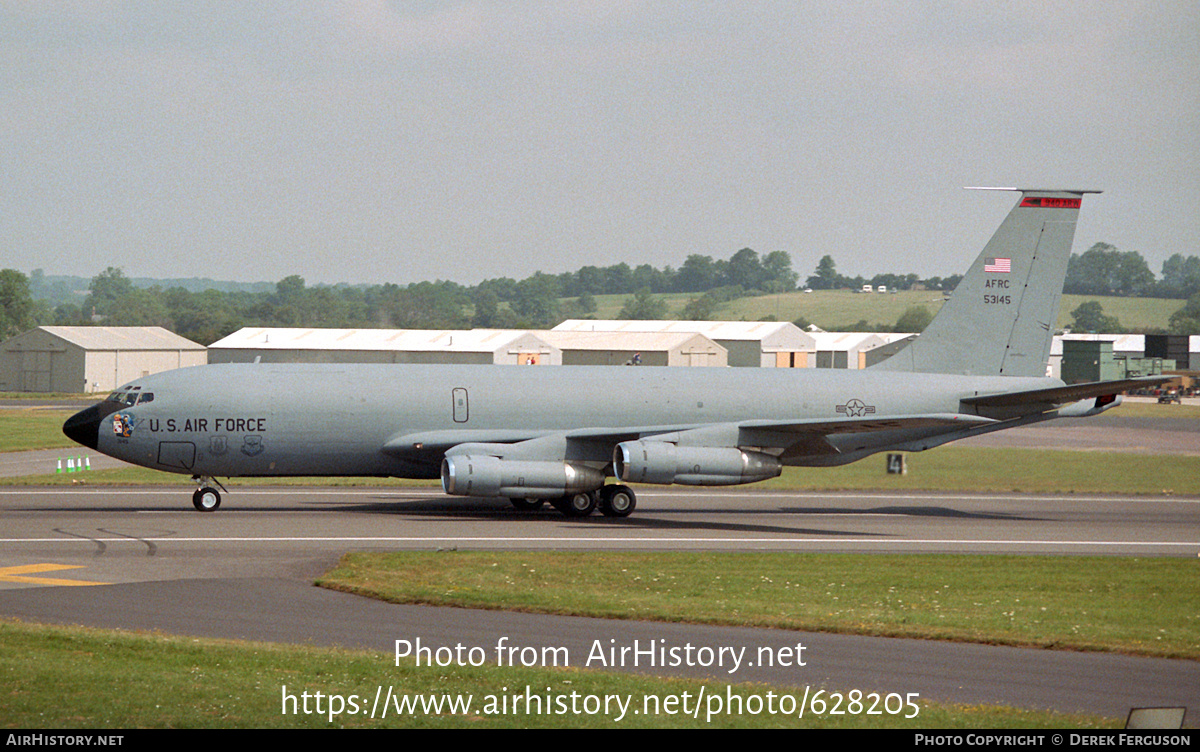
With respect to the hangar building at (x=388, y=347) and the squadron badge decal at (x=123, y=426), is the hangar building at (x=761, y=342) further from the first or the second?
the squadron badge decal at (x=123, y=426)

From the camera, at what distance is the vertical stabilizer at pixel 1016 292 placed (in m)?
41.8

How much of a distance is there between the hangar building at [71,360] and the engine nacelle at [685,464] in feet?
305

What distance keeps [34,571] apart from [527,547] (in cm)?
1096

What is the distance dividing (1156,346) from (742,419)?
12256 centimetres

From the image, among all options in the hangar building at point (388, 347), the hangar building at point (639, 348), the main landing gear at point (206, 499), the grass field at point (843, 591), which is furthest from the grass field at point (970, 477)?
the hangar building at point (388, 347)

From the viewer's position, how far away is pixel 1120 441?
205 feet

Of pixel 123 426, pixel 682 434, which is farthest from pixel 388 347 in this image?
pixel 682 434

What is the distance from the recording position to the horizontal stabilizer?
34444 mm

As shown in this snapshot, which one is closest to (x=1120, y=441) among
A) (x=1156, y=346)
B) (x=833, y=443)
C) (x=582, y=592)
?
(x=833, y=443)

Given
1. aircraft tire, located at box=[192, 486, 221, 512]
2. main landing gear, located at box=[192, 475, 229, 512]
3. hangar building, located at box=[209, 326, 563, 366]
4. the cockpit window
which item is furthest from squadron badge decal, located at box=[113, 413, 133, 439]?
hangar building, located at box=[209, 326, 563, 366]

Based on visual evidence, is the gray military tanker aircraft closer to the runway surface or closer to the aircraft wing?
the aircraft wing

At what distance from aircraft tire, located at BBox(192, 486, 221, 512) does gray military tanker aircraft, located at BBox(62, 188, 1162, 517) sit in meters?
0.07

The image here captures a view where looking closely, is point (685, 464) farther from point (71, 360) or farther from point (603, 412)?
point (71, 360)

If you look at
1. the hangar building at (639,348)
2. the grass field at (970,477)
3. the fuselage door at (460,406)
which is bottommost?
the grass field at (970,477)
